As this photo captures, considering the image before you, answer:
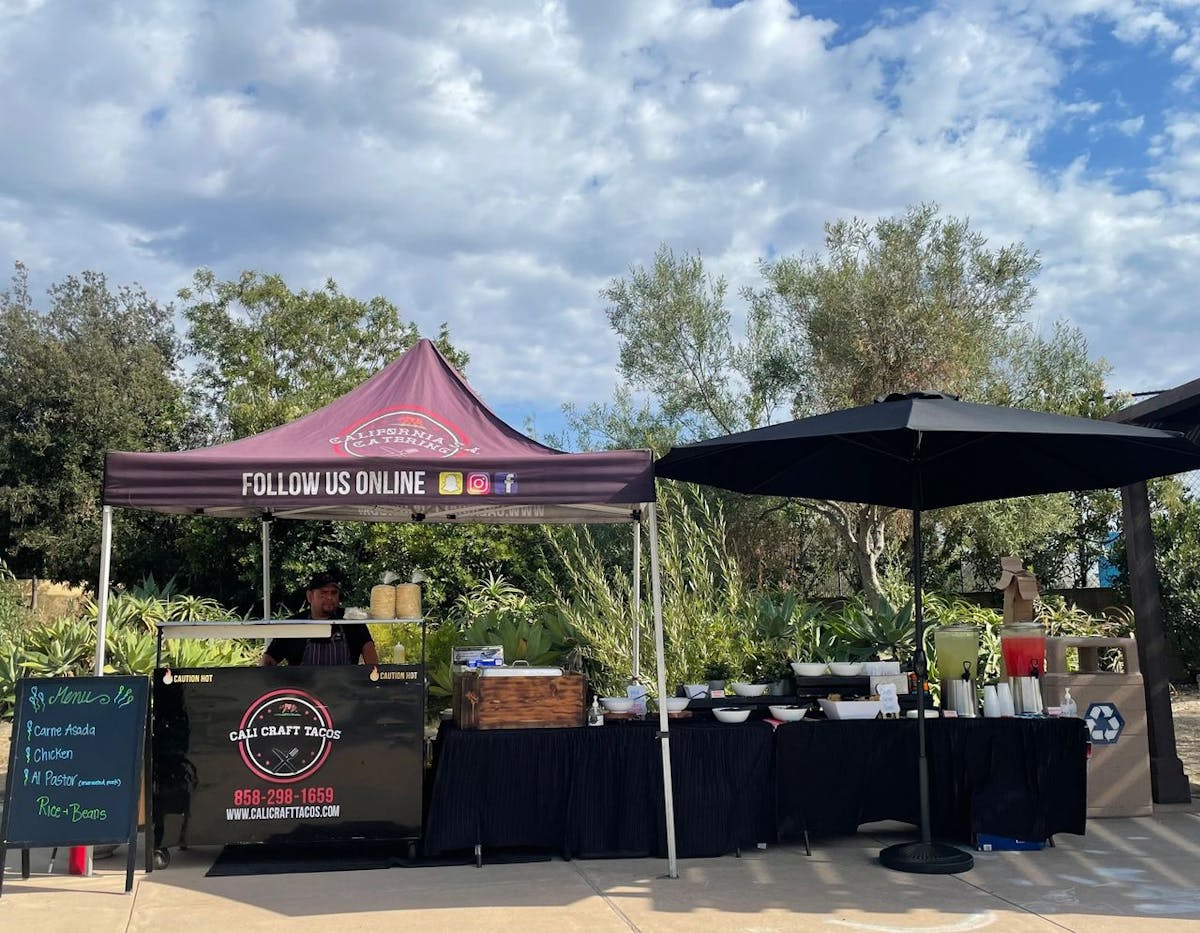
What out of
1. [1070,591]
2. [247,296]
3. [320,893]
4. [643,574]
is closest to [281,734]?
[320,893]

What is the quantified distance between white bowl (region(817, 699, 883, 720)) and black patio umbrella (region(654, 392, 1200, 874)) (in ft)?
1.47

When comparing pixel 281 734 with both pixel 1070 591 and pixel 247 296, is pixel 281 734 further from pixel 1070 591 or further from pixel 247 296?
pixel 247 296

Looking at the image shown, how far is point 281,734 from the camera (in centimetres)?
568

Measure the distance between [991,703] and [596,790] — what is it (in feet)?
7.58

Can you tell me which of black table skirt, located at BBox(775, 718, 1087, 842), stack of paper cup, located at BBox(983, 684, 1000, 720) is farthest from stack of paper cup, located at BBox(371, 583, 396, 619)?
stack of paper cup, located at BBox(983, 684, 1000, 720)

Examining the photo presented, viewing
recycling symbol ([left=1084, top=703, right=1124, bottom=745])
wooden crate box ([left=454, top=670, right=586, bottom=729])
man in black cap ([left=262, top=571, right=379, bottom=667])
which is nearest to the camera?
wooden crate box ([left=454, top=670, right=586, bottom=729])

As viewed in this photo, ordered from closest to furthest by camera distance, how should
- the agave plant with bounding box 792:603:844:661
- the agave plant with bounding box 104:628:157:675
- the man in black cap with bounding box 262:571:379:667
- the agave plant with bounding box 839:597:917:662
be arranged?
the man in black cap with bounding box 262:571:379:667, the agave plant with bounding box 792:603:844:661, the agave plant with bounding box 839:597:917:662, the agave plant with bounding box 104:628:157:675

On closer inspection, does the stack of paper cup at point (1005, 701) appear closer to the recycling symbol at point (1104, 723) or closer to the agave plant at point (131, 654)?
the recycling symbol at point (1104, 723)

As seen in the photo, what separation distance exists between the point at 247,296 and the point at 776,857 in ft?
64.5

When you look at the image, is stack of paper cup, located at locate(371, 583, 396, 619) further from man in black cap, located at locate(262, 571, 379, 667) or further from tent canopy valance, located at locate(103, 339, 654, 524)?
tent canopy valance, located at locate(103, 339, 654, 524)

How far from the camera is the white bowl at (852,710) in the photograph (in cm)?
603

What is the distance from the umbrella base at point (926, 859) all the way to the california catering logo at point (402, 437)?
9.89ft

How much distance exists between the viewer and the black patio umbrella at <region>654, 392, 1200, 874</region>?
5.27 meters

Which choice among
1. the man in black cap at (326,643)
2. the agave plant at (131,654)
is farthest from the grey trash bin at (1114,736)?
the agave plant at (131,654)
